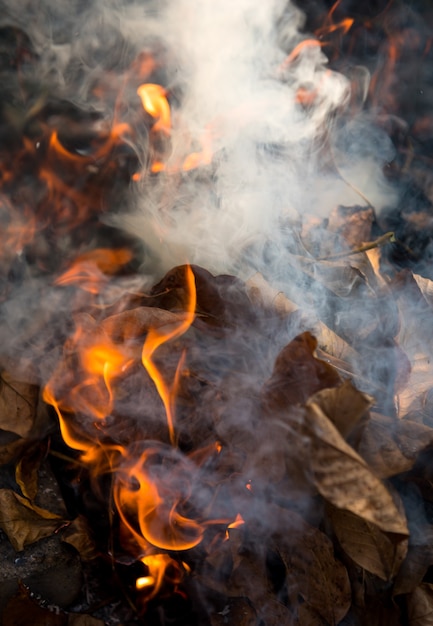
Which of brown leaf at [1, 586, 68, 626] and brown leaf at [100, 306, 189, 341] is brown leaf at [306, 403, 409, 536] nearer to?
brown leaf at [100, 306, 189, 341]

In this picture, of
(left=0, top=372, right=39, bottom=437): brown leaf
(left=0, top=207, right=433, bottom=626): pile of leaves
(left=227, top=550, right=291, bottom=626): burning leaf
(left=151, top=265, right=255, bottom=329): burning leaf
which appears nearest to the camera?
(left=0, top=207, right=433, bottom=626): pile of leaves

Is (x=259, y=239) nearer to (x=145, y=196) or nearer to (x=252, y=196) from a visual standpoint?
(x=252, y=196)

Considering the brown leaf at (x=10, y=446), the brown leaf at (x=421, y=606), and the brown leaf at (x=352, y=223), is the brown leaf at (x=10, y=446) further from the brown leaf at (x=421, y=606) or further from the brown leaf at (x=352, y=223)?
the brown leaf at (x=352, y=223)

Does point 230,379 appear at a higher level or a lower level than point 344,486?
lower

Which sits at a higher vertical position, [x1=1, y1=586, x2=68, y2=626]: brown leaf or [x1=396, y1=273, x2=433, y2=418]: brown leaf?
[x1=396, y1=273, x2=433, y2=418]: brown leaf

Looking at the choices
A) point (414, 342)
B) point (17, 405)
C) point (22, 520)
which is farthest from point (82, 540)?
point (414, 342)

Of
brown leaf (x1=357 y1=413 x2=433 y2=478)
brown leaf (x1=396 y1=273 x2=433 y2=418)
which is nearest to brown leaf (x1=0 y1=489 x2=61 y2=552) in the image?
brown leaf (x1=357 y1=413 x2=433 y2=478)

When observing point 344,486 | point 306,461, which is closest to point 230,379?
point 306,461
